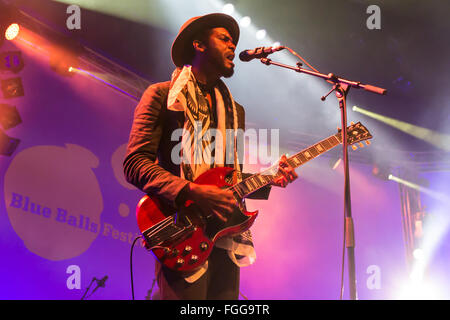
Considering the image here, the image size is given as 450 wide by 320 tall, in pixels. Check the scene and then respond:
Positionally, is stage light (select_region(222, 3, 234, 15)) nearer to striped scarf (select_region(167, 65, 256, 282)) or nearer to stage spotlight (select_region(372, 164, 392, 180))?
striped scarf (select_region(167, 65, 256, 282))

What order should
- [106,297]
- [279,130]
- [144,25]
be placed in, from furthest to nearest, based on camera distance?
[279,130] < [144,25] < [106,297]

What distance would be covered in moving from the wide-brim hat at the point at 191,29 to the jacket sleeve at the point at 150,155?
52 cm

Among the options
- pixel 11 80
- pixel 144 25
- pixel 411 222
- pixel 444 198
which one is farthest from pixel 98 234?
pixel 444 198

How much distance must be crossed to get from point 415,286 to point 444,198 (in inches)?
86.1

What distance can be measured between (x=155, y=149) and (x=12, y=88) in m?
4.01

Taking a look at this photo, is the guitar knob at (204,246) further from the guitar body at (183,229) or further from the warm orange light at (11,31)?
the warm orange light at (11,31)

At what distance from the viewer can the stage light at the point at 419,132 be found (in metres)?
7.82

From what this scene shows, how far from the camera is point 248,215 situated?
2143 millimetres

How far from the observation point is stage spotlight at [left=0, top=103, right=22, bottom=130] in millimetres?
4961

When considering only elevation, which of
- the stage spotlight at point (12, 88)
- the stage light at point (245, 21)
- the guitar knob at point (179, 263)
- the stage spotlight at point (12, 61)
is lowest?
the guitar knob at point (179, 263)

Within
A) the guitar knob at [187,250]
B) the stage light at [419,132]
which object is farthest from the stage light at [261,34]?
the guitar knob at [187,250]

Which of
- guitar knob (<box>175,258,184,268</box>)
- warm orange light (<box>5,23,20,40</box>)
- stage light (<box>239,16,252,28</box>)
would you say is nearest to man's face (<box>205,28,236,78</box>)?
guitar knob (<box>175,258,184,268</box>)

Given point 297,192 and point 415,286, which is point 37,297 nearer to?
point 297,192

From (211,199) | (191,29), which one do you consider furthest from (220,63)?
(211,199)
